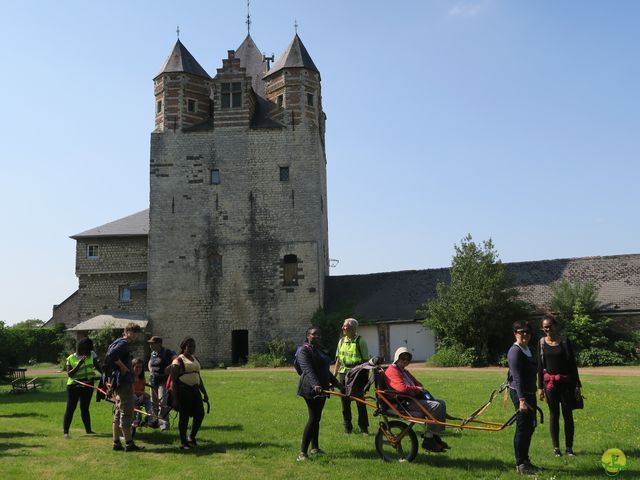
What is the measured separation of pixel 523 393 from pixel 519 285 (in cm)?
2487

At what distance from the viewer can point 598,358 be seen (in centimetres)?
2473

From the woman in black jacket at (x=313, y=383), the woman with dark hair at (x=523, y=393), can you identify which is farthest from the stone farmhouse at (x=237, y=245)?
the woman with dark hair at (x=523, y=393)

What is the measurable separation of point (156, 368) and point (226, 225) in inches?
823

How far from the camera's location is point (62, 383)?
65.5 ft

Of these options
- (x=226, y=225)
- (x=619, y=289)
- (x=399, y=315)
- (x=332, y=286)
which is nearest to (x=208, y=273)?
(x=226, y=225)

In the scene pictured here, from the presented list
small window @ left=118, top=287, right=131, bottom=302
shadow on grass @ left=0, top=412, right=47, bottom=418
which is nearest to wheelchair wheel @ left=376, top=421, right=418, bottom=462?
shadow on grass @ left=0, top=412, right=47, bottom=418

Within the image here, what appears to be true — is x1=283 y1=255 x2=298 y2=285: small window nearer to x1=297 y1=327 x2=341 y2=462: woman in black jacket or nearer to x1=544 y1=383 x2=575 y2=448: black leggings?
x1=297 y1=327 x2=341 y2=462: woman in black jacket

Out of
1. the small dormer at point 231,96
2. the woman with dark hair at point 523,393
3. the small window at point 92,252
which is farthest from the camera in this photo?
the small window at point 92,252

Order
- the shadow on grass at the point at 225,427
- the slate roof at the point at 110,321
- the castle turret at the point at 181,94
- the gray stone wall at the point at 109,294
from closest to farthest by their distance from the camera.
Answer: the shadow on grass at the point at 225,427 < the slate roof at the point at 110,321 < the castle turret at the point at 181,94 < the gray stone wall at the point at 109,294

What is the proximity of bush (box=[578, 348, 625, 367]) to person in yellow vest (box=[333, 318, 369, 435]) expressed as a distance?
1869cm

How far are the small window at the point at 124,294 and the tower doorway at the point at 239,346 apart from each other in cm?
631

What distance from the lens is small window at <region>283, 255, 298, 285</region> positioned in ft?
98.0

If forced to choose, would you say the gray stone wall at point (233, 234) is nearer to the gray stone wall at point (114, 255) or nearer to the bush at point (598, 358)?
the gray stone wall at point (114, 255)

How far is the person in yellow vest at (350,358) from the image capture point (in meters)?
8.95
